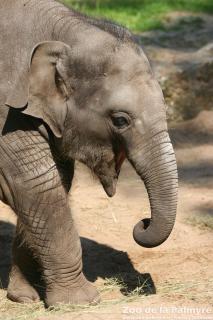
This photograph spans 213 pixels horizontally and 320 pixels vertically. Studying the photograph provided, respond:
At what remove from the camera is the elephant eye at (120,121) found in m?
6.28

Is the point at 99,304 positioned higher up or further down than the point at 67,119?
further down

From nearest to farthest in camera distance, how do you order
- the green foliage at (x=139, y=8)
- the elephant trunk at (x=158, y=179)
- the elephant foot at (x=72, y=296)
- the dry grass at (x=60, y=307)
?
the elephant trunk at (x=158, y=179), the dry grass at (x=60, y=307), the elephant foot at (x=72, y=296), the green foliage at (x=139, y=8)

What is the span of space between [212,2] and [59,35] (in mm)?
8994

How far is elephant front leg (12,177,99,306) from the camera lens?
663cm

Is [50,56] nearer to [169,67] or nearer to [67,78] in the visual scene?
[67,78]

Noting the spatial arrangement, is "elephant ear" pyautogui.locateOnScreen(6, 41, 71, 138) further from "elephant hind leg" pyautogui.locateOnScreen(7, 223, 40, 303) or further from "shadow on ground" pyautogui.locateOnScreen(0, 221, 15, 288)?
"shadow on ground" pyautogui.locateOnScreen(0, 221, 15, 288)

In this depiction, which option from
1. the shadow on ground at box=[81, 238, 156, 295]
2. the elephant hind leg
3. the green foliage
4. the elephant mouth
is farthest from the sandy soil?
the green foliage

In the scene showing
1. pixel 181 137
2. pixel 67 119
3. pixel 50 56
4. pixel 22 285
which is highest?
pixel 50 56

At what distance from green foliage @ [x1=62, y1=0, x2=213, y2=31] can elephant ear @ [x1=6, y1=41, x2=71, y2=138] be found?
7358 millimetres

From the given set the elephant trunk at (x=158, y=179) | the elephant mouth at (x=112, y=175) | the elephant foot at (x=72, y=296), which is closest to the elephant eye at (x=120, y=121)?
the elephant trunk at (x=158, y=179)

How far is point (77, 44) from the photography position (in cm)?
638

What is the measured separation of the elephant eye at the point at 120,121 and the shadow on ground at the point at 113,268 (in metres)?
1.45

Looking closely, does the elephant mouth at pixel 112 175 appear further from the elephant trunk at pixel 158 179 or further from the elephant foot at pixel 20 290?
the elephant foot at pixel 20 290

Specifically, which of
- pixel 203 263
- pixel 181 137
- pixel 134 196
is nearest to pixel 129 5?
pixel 181 137
